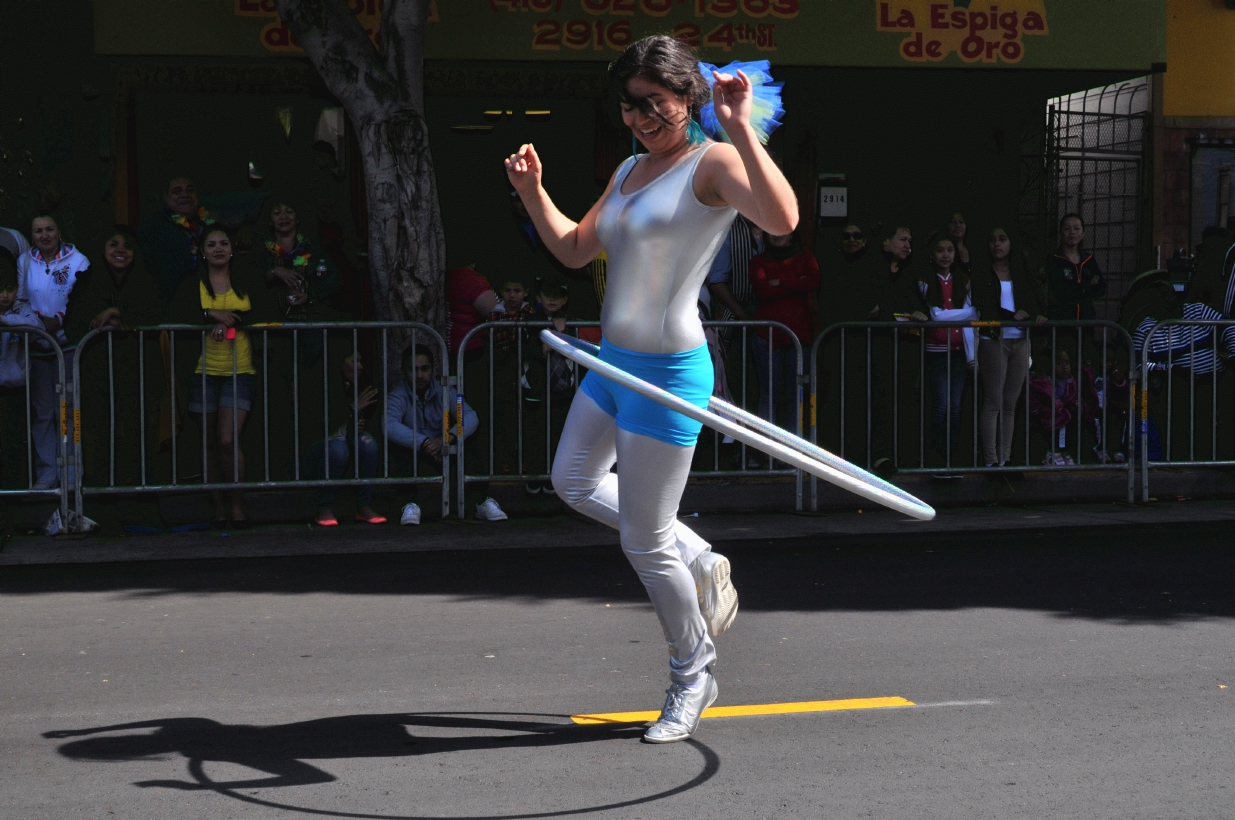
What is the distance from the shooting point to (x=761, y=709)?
5688mm

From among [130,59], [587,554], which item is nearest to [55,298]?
[130,59]

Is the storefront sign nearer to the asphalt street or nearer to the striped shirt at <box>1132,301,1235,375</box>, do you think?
the striped shirt at <box>1132,301,1235,375</box>

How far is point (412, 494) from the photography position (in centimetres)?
1095

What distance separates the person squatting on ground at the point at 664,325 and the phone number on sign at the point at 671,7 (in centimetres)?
722

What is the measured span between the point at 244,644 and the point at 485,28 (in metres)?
6.47

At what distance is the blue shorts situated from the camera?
4984mm

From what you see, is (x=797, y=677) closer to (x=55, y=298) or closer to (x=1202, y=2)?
(x=55, y=298)

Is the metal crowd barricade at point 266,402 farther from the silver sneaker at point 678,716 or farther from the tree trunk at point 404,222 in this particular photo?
the silver sneaker at point 678,716

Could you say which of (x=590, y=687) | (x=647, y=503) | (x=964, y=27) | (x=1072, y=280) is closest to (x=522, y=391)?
(x=964, y=27)

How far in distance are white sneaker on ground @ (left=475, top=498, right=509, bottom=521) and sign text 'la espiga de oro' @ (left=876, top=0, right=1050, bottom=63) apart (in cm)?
505

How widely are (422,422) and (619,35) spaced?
11.8 ft

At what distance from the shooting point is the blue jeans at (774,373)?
1166 centimetres

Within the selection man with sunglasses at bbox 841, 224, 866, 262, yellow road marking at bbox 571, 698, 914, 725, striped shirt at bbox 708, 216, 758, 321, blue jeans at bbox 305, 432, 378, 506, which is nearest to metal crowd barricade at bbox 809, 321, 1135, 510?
striped shirt at bbox 708, 216, 758, 321

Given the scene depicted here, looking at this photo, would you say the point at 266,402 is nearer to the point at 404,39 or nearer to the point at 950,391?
the point at 404,39
